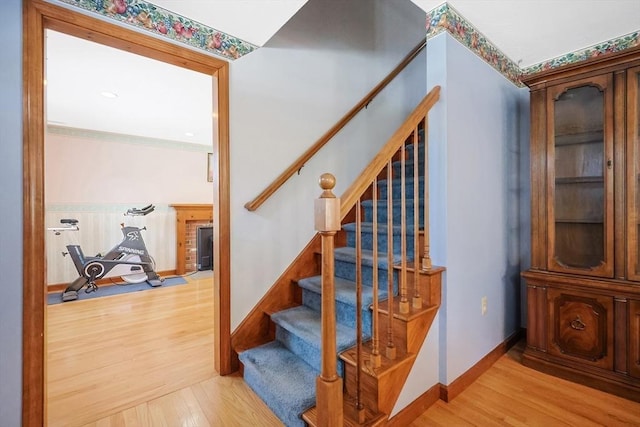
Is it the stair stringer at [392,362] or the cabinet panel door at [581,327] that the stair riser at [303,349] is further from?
the cabinet panel door at [581,327]

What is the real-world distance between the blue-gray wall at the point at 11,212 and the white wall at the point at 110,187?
3.29 metres

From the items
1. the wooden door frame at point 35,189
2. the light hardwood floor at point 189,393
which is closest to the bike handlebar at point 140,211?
the light hardwood floor at point 189,393

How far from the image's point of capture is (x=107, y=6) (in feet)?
4.80

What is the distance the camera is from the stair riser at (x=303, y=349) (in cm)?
157

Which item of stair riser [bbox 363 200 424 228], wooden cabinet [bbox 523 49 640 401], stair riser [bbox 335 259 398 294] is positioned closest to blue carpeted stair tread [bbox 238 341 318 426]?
stair riser [bbox 335 259 398 294]

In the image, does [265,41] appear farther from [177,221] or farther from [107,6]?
[177,221]

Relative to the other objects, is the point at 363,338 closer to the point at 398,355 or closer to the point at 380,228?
the point at 398,355

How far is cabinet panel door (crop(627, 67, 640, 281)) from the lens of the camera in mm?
1665

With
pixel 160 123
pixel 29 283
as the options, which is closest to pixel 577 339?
pixel 29 283

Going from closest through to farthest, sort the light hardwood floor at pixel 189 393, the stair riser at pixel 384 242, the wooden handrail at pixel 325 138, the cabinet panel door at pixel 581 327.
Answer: the light hardwood floor at pixel 189 393 → the cabinet panel door at pixel 581 327 → the stair riser at pixel 384 242 → the wooden handrail at pixel 325 138

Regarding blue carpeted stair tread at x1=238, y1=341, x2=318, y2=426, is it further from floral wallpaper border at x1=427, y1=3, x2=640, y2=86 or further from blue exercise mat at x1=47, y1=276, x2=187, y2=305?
blue exercise mat at x1=47, y1=276, x2=187, y2=305

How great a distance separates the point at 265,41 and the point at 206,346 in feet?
7.60

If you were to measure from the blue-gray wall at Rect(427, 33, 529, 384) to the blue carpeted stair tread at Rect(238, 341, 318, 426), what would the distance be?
785 mm

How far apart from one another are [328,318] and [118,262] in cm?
412
